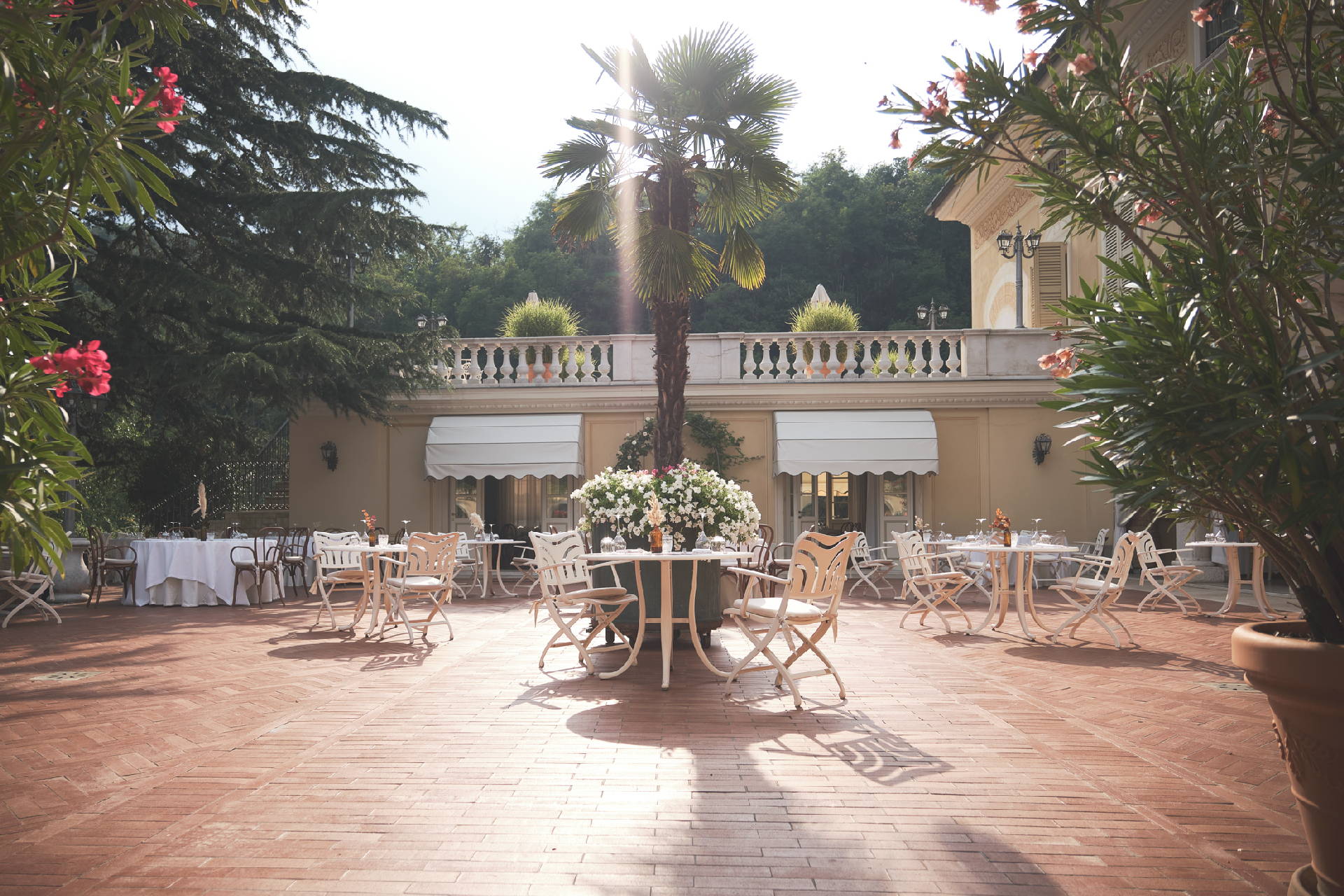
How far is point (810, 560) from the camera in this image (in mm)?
5449

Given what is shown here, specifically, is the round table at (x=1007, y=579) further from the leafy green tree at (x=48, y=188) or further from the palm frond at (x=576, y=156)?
the leafy green tree at (x=48, y=188)

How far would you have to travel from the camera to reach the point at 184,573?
10930 mm

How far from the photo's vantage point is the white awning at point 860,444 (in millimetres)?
13953

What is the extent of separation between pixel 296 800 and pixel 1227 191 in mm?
3699

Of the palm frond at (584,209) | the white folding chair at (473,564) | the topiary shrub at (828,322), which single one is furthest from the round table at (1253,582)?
the white folding chair at (473,564)

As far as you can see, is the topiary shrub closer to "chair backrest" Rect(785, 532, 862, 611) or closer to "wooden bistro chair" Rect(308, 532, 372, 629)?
"wooden bistro chair" Rect(308, 532, 372, 629)

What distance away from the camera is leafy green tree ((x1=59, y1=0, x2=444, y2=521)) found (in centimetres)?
1226

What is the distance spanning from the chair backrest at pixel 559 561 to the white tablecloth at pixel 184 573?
534 cm

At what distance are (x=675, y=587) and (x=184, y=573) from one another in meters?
7.02

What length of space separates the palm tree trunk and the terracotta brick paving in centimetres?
352

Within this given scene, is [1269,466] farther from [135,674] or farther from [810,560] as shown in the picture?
[135,674]

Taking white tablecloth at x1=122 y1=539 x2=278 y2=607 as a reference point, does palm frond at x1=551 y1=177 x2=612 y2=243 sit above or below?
above

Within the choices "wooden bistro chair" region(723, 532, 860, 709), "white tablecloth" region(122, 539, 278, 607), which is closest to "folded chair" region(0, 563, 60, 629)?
"white tablecloth" region(122, 539, 278, 607)

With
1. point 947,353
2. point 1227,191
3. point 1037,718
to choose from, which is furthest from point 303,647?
point 947,353
